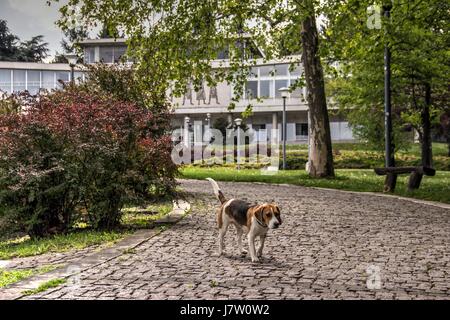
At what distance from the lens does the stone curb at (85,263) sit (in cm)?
673

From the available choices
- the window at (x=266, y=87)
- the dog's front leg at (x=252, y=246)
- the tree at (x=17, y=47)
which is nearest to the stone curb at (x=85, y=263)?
the dog's front leg at (x=252, y=246)

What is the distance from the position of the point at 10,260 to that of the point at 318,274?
4.42 meters

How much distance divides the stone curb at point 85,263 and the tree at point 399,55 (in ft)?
33.6

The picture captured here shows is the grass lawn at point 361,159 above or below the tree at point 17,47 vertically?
below

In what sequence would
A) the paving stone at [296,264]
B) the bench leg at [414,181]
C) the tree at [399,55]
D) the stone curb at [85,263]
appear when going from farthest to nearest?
the bench leg at [414,181], the tree at [399,55], the stone curb at [85,263], the paving stone at [296,264]

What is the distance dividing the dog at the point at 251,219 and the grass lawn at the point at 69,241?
7.40ft

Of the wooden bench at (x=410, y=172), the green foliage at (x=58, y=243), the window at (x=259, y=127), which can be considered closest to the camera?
the green foliage at (x=58, y=243)

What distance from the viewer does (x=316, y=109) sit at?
27.6 m

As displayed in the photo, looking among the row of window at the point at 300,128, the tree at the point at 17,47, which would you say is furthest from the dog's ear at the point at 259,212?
the tree at the point at 17,47

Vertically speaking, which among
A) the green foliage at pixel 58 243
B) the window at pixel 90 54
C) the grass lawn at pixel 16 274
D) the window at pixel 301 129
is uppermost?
the window at pixel 90 54

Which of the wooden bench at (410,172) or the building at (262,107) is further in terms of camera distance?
the building at (262,107)

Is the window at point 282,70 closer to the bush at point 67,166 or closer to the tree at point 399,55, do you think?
the tree at point 399,55

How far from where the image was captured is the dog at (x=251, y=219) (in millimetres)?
7898

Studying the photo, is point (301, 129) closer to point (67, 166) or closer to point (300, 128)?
point (300, 128)
